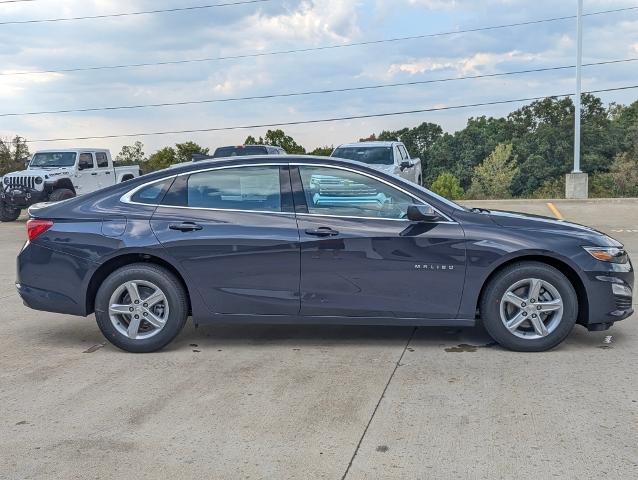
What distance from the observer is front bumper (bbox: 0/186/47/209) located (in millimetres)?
18688

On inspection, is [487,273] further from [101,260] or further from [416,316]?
[101,260]

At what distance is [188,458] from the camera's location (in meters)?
3.67

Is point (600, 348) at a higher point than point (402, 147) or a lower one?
lower

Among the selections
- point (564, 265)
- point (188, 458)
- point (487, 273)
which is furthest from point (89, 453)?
point (564, 265)

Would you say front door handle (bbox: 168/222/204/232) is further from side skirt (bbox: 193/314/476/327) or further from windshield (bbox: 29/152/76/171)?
windshield (bbox: 29/152/76/171)

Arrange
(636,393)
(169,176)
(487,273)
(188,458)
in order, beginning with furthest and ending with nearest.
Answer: (169,176), (487,273), (636,393), (188,458)

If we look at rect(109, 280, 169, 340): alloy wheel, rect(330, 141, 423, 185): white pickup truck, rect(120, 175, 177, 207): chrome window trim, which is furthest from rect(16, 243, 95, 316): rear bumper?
rect(330, 141, 423, 185): white pickup truck

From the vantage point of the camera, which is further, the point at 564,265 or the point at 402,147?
the point at 402,147

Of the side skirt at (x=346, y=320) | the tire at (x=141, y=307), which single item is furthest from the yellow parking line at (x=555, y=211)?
the tire at (x=141, y=307)

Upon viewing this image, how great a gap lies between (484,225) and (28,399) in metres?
3.50

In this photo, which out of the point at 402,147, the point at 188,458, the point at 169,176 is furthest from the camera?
the point at 402,147

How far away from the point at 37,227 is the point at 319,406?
2.89 metres

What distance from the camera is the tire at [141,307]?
218 inches

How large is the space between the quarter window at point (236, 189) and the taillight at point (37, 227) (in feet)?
3.85
